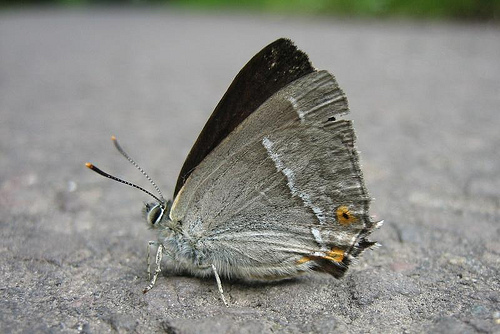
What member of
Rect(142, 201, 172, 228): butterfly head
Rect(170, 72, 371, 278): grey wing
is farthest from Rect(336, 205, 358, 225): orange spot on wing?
Rect(142, 201, 172, 228): butterfly head

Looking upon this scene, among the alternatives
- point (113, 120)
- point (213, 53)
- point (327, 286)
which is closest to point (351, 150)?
point (327, 286)

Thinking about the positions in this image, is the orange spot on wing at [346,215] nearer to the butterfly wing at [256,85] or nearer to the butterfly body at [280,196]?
the butterfly body at [280,196]

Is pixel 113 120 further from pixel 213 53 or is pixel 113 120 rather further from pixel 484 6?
pixel 484 6

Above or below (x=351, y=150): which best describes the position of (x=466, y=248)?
below

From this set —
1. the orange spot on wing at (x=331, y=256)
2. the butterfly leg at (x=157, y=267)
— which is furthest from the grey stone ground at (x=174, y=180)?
the orange spot on wing at (x=331, y=256)

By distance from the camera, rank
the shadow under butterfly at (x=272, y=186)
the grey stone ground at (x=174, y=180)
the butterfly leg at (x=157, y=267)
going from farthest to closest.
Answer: the butterfly leg at (x=157, y=267)
the shadow under butterfly at (x=272, y=186)
the grey stone ground at (x=174, y=180)

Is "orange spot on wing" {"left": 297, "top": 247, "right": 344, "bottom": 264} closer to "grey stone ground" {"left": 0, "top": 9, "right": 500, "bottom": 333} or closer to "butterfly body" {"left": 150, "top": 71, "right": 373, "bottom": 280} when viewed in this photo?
"butterfly body" {"left": 150, "top": 71, "right": 373, "bottom": 280}
